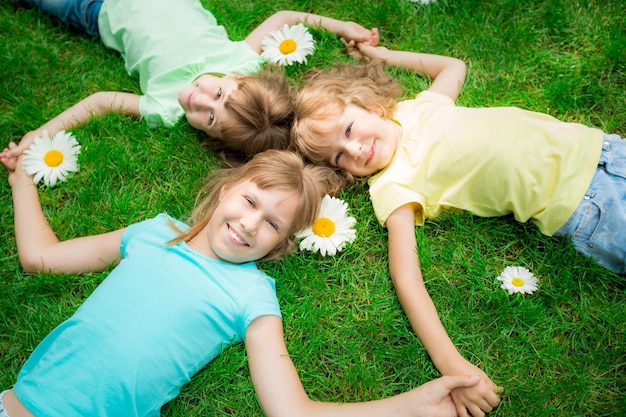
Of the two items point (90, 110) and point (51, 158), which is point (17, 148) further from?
point (90, 110)

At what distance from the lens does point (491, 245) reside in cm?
260

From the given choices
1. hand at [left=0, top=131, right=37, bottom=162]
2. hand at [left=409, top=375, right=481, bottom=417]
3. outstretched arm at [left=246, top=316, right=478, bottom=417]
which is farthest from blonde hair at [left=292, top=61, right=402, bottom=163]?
hand at [left=0, top=131, right=37, bottom=162]

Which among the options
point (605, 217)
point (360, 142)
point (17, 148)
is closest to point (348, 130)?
point (360, 142)

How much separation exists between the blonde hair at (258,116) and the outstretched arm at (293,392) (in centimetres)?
90

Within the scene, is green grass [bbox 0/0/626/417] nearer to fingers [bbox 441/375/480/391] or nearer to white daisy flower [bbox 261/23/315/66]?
white daisy flower [bbox 261/23/315/66]

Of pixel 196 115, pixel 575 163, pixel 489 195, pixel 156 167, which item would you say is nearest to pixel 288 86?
pixel 196 115

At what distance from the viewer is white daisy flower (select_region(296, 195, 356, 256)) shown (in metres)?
2.58

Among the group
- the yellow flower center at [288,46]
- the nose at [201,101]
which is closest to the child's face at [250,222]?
the nose at [201,101]

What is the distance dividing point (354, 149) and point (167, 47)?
1.30 metres

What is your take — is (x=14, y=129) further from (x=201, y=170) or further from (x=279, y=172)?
(x=279, y=172)

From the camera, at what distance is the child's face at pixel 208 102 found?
A: 2824 mm

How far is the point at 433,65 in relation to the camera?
3.04 m

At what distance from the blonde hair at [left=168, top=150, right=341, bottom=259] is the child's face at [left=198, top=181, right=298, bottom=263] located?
4 cm

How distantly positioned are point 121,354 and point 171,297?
0.90 ft
